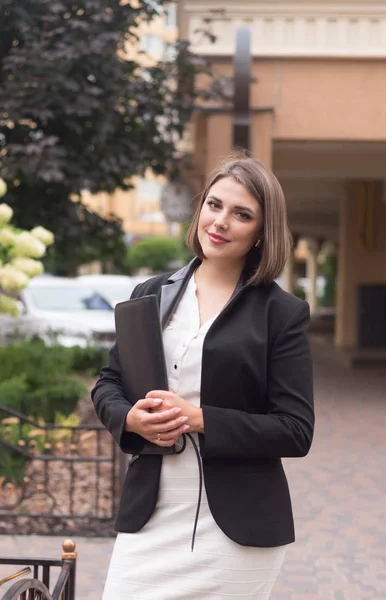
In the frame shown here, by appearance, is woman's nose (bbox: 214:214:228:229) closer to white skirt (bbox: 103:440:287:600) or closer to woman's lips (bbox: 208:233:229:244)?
woman's lips (bbox: 208:233:229:244)

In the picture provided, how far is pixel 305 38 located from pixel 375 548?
5833mm

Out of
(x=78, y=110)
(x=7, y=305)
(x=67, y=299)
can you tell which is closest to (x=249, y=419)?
(x=7, y=305)

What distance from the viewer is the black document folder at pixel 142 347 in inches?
90.8

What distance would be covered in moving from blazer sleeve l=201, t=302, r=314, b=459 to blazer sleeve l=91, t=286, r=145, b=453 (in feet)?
0.62

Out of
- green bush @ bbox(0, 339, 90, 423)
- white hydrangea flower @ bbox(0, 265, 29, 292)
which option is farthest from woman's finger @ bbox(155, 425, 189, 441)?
green bush @ bbox(0, 339, 90, 423)

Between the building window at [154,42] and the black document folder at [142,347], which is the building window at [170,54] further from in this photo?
the building window at [154,42]

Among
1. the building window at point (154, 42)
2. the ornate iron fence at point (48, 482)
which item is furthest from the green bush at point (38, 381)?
the building window at point (154, 42)

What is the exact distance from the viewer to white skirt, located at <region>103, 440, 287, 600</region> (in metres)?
2.34

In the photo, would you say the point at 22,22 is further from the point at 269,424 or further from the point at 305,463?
the point at 269,424

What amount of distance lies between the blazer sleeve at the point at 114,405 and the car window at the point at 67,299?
35.5 feet

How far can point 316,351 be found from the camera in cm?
1972

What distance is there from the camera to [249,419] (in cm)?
229

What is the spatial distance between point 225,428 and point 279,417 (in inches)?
5.5

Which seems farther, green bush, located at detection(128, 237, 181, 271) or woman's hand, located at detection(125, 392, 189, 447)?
green bush, located at detection(128, 237, 181, 271)
